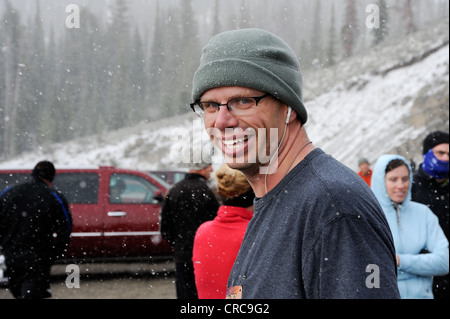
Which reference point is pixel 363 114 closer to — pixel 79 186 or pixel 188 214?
pixel 79 186

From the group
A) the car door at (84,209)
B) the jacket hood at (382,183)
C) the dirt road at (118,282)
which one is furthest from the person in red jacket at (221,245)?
the car door at (84,209)

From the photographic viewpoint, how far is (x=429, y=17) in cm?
3478

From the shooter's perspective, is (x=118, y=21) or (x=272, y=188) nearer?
(x=272, y=188)

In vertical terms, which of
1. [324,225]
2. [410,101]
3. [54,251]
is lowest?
[54,251]

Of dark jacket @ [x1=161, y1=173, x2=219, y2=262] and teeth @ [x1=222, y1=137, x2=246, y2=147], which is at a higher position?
teeth @ [x1=222, y1=137, x2=246, y2=147]

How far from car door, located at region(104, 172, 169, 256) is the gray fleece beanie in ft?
22.0

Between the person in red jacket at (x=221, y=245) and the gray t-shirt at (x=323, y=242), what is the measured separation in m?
1.35

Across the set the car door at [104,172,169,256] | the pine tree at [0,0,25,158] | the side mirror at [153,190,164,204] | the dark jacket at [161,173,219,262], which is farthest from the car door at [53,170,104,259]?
the pine tree at [0,0,25,158]

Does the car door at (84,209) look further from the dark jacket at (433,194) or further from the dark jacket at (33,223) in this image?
the dark jacket at (433,194)

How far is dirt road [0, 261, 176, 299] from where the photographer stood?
22.8 feet

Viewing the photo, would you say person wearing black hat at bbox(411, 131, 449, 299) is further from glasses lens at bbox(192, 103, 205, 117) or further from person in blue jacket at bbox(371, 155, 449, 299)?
glasses lens at bbox(192, 103, 205, 117)

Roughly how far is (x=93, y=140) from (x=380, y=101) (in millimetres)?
25423
